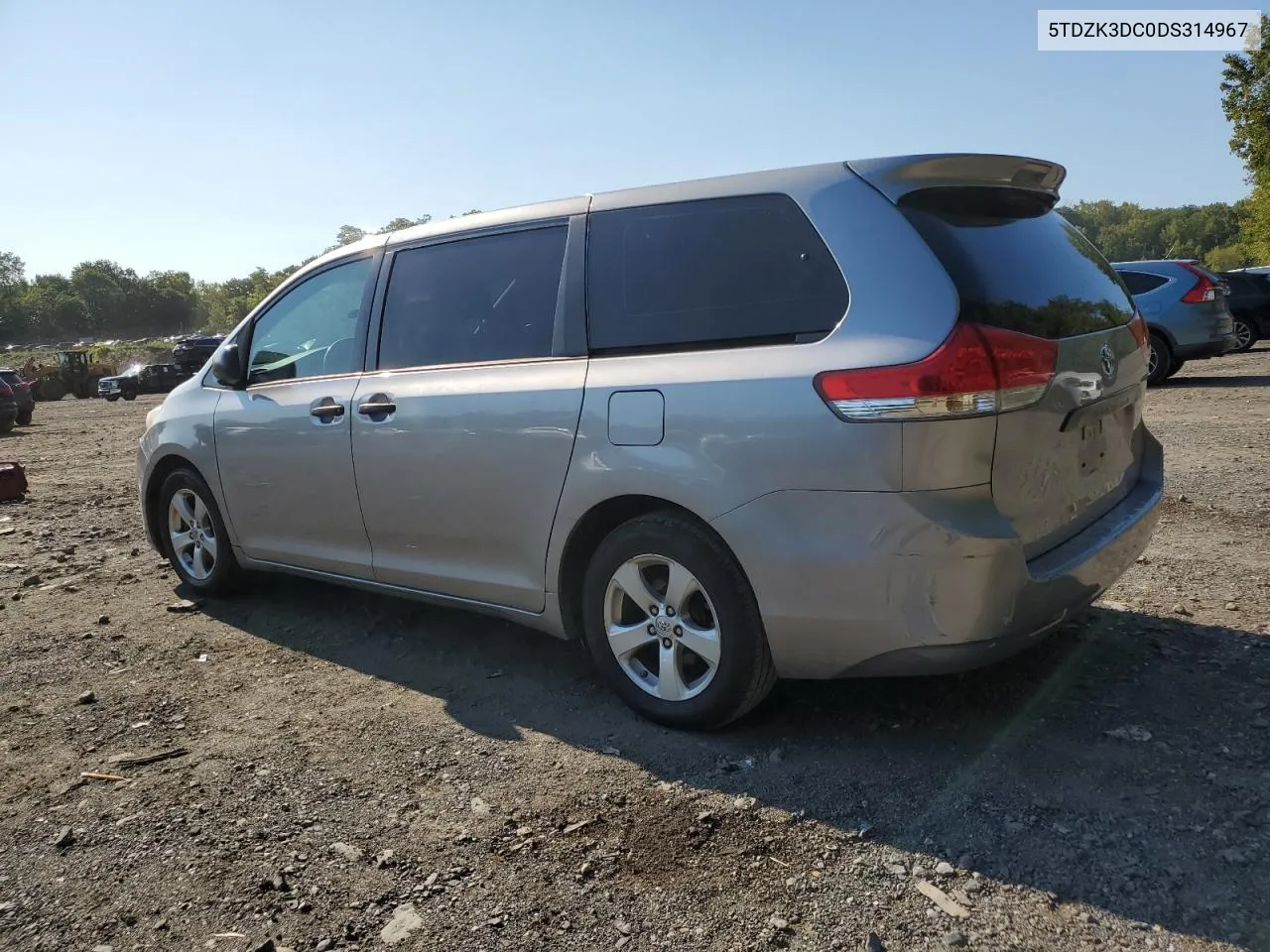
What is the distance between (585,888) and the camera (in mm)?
2588

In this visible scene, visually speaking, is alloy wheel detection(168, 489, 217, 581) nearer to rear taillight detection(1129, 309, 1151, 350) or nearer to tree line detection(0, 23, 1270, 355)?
rear taillight detection(1129, 309, 1151, 350)

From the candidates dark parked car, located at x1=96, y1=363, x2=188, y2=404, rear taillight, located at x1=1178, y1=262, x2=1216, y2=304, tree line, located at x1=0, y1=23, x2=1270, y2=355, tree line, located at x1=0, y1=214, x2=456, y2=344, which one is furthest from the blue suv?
tree line, located at x1=0, y1=214, x2=456, y2=344

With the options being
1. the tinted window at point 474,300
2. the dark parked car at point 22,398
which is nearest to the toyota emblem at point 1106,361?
the tinted window at point 474,300

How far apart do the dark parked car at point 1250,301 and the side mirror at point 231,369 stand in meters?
16.8

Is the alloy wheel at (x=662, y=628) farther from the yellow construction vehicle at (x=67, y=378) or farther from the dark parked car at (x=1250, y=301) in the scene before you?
the yellow construction vehicle at (x=67, y=378)

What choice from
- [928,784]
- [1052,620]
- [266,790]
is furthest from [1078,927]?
[266,790]

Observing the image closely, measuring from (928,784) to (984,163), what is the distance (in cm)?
197

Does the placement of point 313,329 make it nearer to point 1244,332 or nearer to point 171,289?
point 1244,332

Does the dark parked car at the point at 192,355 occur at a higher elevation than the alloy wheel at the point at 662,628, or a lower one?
higher

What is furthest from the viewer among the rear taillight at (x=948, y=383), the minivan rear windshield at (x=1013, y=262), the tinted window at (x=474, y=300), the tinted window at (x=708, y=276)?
the tinted window at (x=474, y=300)

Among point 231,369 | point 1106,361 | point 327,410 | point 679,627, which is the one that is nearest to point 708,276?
point 679,627

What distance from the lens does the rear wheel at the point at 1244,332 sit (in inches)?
674

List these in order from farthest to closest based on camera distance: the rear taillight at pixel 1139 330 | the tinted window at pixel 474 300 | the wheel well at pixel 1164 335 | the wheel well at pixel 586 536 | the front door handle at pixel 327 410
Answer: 1. the wheel well at pixel 1164 335
2. the front door handle at pixel 327 410
3. the tinted window at pixel 474 300
4. the rear taillight at pixel 1139 330
5. the wheel well at pixel 586 536

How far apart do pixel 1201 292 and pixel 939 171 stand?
11.3m
